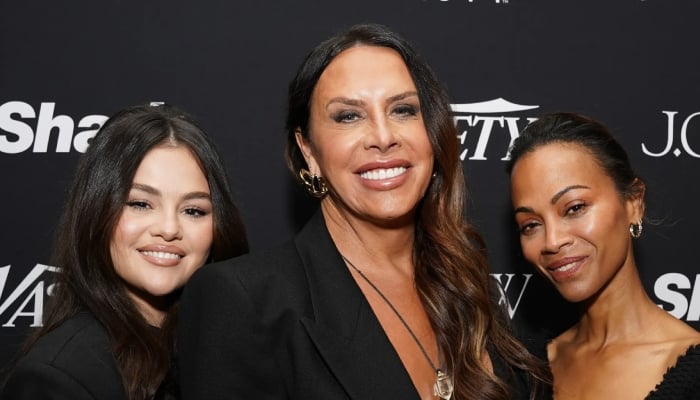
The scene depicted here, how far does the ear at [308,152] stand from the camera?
196 centimetres

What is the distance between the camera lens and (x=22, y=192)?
2.45m

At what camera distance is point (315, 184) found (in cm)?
198

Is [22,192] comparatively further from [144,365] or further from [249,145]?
[144,365]

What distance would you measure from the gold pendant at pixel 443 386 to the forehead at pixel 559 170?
59 cm

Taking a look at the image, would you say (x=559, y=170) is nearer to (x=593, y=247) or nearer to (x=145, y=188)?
(x=593, y=247)

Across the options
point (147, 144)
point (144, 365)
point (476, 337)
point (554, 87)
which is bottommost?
point (144, 365)

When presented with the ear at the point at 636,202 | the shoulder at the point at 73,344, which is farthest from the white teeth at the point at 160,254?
the ear at the point at 636,202

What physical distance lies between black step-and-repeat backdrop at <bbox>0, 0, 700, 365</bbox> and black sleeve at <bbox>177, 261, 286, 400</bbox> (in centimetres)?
93

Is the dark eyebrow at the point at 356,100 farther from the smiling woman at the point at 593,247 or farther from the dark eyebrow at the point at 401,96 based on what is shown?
the smiling woman at the point at 593,247

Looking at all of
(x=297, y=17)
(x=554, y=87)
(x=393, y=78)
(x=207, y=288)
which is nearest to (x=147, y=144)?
(x=207, y=288)

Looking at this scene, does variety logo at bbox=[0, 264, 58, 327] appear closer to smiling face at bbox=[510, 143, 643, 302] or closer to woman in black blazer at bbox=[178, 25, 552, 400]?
woman in black blazer at bbox=[178, 25, 552, 400]

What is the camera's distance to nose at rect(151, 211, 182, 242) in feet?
6.33

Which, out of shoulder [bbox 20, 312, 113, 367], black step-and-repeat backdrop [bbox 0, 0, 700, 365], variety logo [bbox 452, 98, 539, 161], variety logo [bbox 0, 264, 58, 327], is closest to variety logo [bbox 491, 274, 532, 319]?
black step-and-repeat backdrop [bbox 0, 0, 700, 365]

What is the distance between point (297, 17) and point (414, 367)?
4.16ft
